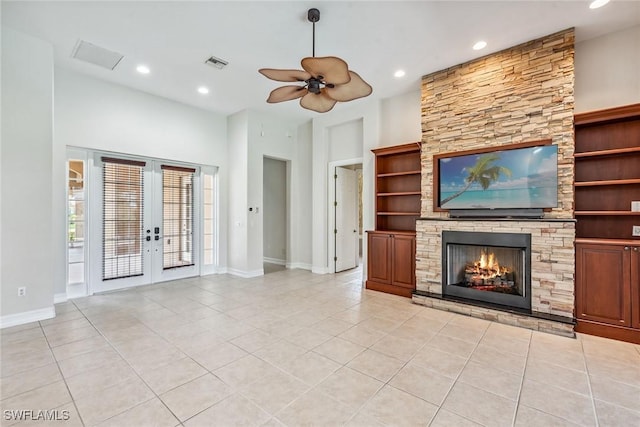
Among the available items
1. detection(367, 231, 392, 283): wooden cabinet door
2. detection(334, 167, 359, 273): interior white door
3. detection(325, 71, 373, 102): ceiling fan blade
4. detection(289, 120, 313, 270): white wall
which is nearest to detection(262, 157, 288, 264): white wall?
detection(289, 120, 313, 270): white wall

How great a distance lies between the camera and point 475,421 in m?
1.94

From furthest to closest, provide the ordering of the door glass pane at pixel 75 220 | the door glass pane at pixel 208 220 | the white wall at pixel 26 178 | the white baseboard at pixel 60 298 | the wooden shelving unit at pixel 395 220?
the door glass pane at pixel 208 220
the wooden shelving unit at pixel 395 220
the door glass pane at pixel 75 220
the white baseboard at pixel 60 298
the white wall at pixel 26 178

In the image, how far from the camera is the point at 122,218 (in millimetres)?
5316

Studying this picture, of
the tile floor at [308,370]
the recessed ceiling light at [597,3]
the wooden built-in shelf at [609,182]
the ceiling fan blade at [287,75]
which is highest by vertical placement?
the recessed ceiling light at [597,3]

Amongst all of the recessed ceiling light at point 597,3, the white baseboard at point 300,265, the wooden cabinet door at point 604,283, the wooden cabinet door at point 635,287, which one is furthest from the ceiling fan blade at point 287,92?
the white baseboard at point 300,265

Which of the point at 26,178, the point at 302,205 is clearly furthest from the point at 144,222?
the point at 302,205

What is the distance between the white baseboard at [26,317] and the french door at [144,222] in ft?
4.00

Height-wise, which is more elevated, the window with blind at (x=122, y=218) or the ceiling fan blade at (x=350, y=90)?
the ceiling fan blade at (x=350, y=90)

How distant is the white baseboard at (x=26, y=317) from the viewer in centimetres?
350

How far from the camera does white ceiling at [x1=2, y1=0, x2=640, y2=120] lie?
3.17m

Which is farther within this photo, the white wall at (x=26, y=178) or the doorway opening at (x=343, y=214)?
the doorway opening at (x=343, y=214)

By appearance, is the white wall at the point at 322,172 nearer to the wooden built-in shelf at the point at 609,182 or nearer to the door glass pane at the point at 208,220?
the door glass pane at the point at 208,220

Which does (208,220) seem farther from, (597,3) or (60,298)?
(597,3)

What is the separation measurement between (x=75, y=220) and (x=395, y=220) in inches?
217
